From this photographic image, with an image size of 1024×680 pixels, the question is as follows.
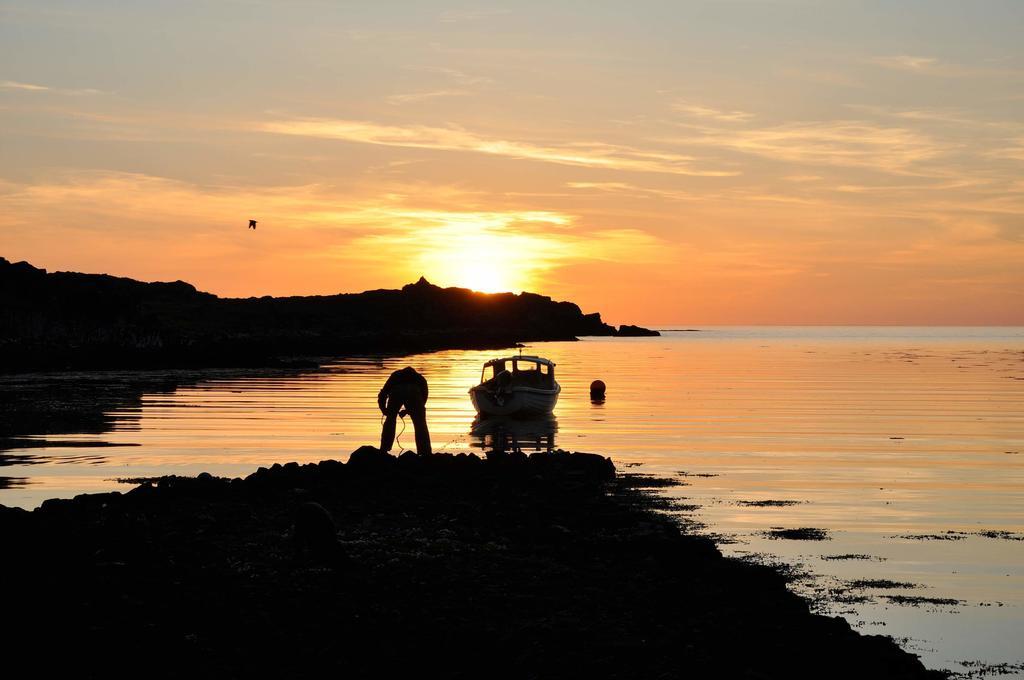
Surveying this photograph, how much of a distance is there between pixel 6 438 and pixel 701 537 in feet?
75.4

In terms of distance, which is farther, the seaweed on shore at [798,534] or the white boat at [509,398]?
the white boat at [509,398]

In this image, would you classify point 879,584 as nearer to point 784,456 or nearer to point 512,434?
point 784,456

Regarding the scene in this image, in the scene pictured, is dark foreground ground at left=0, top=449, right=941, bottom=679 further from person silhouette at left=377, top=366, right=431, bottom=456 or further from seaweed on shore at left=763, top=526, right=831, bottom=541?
person silhouette at left=377, top=366, right=431, bottom=456

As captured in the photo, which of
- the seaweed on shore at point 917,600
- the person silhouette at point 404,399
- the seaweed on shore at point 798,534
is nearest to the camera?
the seaweed on shore at point 917,600

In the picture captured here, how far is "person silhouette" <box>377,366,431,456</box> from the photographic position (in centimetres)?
2552

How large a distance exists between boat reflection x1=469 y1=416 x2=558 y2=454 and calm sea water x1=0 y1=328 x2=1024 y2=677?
0.17 m

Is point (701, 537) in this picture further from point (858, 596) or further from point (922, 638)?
point (922, 638)

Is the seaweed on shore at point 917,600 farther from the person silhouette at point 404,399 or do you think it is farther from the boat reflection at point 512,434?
the boat reflection at point 512,434

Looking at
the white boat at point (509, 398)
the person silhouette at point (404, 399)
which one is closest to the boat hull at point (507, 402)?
the white boat at point (509, 398)

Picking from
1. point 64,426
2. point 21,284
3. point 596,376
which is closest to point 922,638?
point 64,426

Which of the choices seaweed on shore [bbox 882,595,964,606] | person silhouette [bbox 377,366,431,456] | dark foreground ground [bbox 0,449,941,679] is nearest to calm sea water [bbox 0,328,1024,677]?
seaweed on shore [bbox 882,595,964,606]

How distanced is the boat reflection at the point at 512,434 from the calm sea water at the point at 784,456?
0.17m

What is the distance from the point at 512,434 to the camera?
129ft

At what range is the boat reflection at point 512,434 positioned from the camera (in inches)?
1369
